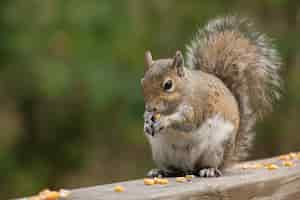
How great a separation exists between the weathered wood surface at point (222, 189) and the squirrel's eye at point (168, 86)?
383 mm

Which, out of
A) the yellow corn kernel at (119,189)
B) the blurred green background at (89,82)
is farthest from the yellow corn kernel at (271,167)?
the blurred green background at (89,82)

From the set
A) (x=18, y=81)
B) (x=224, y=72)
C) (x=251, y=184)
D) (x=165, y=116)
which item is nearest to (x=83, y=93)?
(x=18, y=81)

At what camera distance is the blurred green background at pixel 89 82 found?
4.77 m

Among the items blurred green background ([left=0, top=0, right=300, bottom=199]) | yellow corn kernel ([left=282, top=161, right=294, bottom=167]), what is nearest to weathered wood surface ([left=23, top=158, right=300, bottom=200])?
yellow corn kernel ([left=282, top=161, right=294, bottom=167])

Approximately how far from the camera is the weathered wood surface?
1.79 metres

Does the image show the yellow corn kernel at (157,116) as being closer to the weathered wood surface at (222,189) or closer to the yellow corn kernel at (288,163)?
the weathered wood surface at (222,189)

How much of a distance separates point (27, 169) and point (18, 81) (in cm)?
64

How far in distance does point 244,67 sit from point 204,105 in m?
0.43

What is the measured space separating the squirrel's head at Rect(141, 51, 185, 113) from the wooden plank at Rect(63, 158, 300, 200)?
1.07 feet

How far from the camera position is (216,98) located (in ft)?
8.31

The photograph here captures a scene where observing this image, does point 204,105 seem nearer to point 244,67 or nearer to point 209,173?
point 209,173

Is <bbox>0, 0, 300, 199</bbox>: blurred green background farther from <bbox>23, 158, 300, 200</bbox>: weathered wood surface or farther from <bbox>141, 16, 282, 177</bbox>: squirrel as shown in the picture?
<bbox>23, 158, 300, 200</bbox>: weathered wood surface

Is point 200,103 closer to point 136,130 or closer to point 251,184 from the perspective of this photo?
point 251,184

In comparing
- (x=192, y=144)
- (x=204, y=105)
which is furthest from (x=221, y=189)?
(x=204, y=105)
